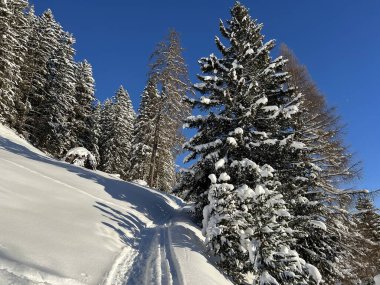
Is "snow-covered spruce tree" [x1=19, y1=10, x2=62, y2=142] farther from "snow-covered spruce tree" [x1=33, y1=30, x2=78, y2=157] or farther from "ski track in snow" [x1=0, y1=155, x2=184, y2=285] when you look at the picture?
"ski track in snow" [x1=0, y1=155, x2=184, y2=285]

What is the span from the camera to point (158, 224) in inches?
517

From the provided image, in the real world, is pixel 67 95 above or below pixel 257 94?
above

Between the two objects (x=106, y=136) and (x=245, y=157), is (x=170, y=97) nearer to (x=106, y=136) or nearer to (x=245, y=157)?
(x=245, y=157)

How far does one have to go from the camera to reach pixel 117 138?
45.5 metres

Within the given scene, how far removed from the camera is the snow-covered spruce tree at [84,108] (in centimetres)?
4116

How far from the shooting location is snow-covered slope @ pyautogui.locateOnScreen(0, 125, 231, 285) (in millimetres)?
6051

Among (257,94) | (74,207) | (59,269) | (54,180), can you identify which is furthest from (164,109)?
(59,269)

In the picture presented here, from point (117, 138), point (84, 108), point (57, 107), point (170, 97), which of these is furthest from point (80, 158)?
point (117, 138)

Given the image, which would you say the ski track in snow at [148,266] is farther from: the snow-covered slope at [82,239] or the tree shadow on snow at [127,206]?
the tree shadow on snow at [127,206]

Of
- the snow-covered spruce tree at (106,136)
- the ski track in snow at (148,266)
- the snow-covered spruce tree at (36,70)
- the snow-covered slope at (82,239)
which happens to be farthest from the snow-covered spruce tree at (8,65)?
the ski track in snow at (148,266)

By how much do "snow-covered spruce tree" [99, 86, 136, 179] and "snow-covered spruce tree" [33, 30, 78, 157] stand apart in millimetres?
6632

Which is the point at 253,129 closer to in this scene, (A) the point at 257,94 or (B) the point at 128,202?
(A) the point at 257,94

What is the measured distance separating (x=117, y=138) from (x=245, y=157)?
3441 cm

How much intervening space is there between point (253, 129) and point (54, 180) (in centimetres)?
836
